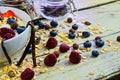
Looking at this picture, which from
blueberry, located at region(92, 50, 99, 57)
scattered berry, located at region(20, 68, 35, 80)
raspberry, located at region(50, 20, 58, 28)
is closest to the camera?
scattered berry, located at region(20, 68, 35, 80)

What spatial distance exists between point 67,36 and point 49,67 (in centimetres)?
17

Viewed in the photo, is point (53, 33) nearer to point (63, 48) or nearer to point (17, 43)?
point (63, 48)

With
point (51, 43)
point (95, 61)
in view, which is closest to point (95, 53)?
point (95, 61)

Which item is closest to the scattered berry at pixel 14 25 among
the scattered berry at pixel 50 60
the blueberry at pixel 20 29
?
the blueberry at pixel 20 29

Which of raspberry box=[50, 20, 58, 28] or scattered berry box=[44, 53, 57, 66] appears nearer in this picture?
scattered berry box=[44, 53, 57, 66]

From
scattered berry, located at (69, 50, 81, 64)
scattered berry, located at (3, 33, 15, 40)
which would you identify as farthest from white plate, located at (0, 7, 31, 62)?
scattered berry, located at (69, 50, 81, 64)

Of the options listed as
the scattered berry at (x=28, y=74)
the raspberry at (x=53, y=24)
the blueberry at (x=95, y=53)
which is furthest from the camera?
the raspberry at (x=53, y=24)

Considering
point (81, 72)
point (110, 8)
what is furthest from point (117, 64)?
point (110, 8)

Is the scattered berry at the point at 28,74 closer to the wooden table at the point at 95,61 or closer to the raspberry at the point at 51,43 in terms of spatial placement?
the wooden table at the point at 95,61

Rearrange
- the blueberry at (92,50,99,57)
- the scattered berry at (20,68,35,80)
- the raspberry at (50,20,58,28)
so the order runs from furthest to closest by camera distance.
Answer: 1. the raspberry at (50,20,58,28)
2. the blueberry at (92,50,99,57)
3. the scattered berry at (20,68,35,80)

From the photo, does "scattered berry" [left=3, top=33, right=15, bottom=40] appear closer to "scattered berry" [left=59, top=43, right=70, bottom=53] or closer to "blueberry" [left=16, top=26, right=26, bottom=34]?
"blueberry" [left=16, top=26, right=26, bottom=34]

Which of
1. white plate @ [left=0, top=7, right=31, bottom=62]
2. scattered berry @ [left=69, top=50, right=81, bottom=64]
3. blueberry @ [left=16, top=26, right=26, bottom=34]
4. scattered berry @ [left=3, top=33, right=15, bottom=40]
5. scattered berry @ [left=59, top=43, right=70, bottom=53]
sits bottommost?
scattered berry @ [left=69, top=50, right=81, bottom=64]

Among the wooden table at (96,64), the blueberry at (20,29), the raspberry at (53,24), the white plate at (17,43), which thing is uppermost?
the blueberry at (20,29)

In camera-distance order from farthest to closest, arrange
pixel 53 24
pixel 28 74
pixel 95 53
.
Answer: pixel 53 24
pixel 95 53
pixel 28 74
